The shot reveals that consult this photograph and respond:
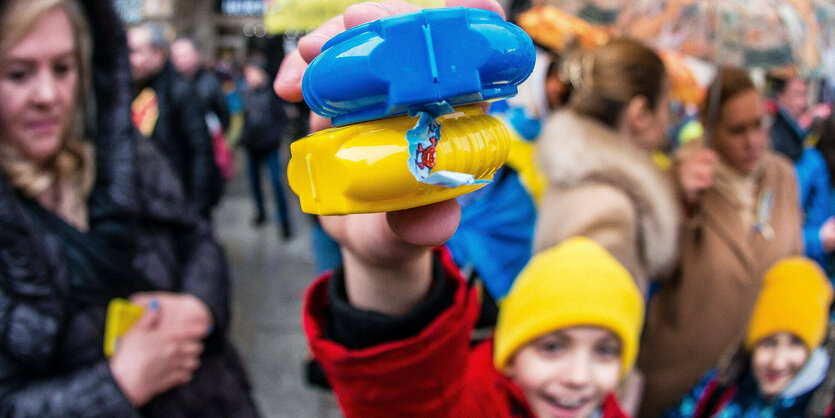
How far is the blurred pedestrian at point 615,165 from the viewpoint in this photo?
201cm

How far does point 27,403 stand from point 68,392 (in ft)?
0.24

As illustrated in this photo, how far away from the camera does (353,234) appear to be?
765mm

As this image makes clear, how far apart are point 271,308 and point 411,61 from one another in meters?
4.46

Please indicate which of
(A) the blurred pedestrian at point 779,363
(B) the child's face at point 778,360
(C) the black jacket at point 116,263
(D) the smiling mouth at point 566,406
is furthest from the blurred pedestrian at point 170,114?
(B) the child's face at point 778,360

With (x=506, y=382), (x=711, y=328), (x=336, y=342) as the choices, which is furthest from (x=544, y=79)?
(x=336, y=342)

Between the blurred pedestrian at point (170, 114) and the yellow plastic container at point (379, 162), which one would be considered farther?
the blurred pedestrian at point (170, 114)

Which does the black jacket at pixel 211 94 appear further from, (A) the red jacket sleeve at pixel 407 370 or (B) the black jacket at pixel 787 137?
(A) the red jacket sleeve at pixel 407 370

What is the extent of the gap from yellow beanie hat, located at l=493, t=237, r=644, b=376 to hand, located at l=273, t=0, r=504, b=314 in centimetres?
87

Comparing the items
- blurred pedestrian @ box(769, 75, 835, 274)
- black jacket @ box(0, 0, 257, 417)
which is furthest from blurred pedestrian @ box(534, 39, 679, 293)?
blurred pedestrian @ box(769, 75, 835, 274)

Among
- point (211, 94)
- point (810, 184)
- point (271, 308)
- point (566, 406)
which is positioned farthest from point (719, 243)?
point (211, 94)

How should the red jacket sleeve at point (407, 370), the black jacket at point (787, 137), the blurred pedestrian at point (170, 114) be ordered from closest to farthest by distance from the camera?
the red jacket sleeve at point (407, 370) → the black jacket at point (787, 137) → the blurred pedestrian at point (170, 114)

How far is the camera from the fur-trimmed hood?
6.74 ft

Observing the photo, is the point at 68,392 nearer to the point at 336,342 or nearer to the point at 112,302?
the point at 112,302

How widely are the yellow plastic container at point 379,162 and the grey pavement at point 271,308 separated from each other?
3.14m
